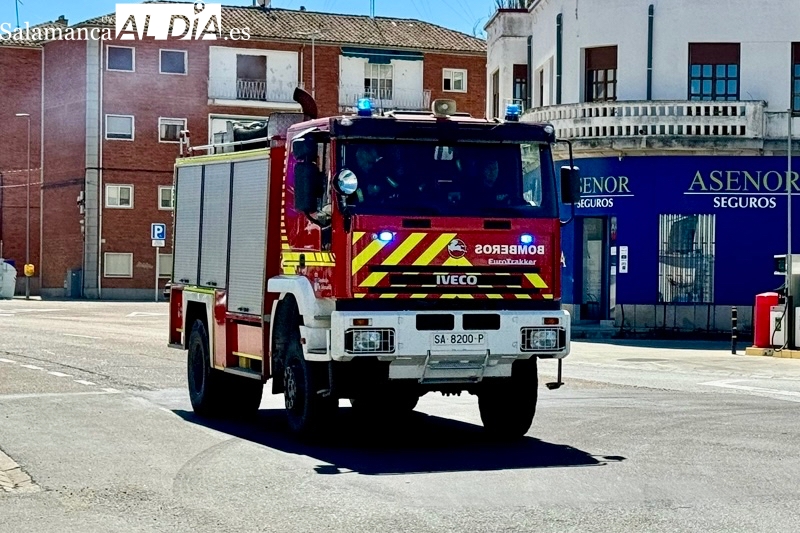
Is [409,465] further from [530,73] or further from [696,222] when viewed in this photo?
[530,73]

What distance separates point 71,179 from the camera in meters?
67.4

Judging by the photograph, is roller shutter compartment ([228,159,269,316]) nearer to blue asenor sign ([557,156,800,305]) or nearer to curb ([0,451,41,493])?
curb ([0,451,41,493])

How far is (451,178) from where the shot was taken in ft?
43.3

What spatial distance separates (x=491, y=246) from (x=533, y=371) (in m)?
1.40

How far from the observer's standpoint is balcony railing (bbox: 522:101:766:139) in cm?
3481

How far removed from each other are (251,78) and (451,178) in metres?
56.3

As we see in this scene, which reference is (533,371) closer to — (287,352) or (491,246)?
(491,246)

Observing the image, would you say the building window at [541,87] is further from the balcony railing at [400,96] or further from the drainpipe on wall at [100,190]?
the drainpipe on wall at [100,190]

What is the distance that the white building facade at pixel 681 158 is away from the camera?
34.8 m

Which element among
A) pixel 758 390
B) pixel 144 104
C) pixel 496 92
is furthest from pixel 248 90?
pixel 758 390

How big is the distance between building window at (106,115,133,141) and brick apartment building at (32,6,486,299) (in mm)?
44

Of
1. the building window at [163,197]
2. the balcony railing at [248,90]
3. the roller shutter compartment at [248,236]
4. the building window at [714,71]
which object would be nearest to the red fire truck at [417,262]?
the roller shutter compartment at [248,236]

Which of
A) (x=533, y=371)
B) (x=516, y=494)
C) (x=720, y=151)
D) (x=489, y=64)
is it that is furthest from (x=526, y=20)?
(x=516, y=494)

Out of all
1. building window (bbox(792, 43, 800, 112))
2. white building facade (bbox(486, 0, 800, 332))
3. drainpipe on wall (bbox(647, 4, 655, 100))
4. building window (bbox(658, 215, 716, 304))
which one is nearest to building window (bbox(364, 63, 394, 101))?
white building facade (bbox(486, 0, 800, 332))
